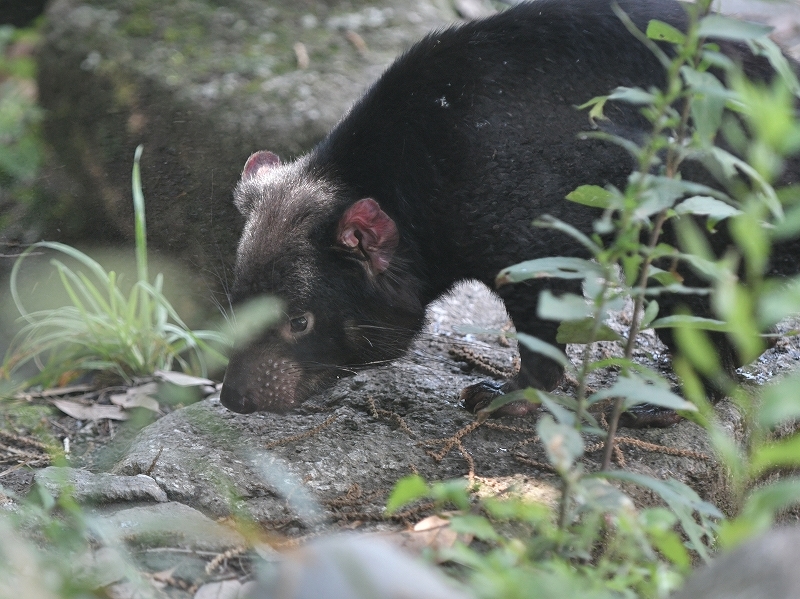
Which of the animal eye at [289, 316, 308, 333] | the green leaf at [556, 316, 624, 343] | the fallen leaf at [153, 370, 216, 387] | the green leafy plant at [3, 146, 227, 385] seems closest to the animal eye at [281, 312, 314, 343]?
the animal eye at [289, 316, 308, 333]

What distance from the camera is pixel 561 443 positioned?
1.68m

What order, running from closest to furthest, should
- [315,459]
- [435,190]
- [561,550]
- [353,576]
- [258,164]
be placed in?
1. [353,576]
2. [561,550]
3. [315,459]
4. [435,190]
5. [258,164]

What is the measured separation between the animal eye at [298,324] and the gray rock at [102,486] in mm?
887

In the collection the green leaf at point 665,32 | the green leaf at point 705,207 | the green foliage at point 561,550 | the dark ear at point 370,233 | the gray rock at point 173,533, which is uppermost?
the green leaf at point 665,32

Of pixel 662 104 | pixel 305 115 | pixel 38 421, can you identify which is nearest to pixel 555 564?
pixel 662 104

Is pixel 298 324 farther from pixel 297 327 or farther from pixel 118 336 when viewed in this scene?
pixel 118 336

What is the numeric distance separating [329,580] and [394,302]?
2270 millimetres

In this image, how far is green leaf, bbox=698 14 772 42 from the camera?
1722mm

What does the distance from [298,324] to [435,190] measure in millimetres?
739

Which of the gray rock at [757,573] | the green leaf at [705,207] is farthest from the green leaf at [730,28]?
the gray rock at [757,573]

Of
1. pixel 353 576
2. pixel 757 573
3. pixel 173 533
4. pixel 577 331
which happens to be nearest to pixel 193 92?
pixel 173 533

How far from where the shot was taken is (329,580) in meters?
1.37

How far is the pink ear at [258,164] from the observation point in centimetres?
393

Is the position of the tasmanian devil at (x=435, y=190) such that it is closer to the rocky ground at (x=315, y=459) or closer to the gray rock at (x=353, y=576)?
the rocky ground at (x=315, y=459)
